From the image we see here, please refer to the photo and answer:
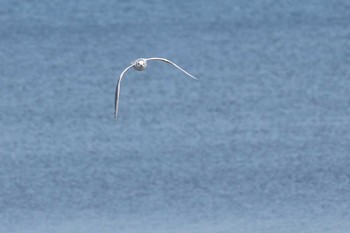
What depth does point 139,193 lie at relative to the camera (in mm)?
24781

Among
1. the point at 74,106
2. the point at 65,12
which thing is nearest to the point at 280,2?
the point at 65,12

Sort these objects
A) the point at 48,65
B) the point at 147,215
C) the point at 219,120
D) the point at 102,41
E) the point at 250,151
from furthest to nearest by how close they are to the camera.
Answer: the point at 102,41 → the point at 48,65 → the point at 219,120 → the point at 250,151 → the point at 147,215

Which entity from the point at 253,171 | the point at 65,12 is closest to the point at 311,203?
the point at 253,171

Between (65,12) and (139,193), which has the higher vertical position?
(65,12)

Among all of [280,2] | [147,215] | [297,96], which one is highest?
[280,2]

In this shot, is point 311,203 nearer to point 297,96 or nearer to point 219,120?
point 219,120

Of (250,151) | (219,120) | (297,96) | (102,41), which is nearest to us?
(250,151)

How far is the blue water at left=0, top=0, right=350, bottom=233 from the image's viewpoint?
23.8 metres

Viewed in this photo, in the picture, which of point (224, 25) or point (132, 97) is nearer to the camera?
point (132, 97)

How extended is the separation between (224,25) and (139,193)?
14748 millimetres

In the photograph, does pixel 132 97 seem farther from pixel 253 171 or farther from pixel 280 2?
pixel 280 2

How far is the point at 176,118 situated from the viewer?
2933 cm

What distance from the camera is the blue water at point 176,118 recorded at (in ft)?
78.0

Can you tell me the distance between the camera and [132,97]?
104 feet
